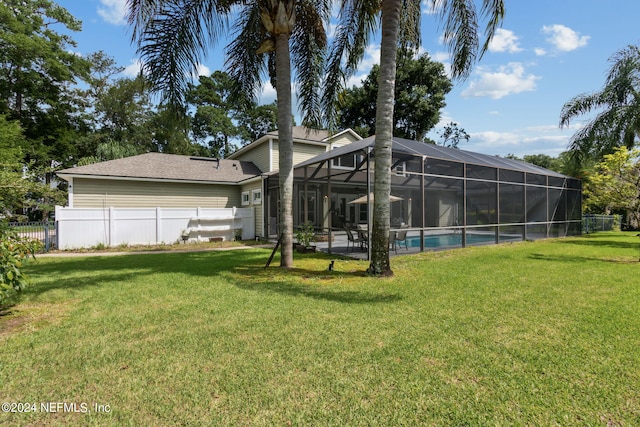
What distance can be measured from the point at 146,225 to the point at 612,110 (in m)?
22.6

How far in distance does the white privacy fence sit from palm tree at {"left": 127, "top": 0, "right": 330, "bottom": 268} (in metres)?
7.66

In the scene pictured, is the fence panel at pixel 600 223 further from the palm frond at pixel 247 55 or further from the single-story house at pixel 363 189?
the palm frond at pixel 247 55

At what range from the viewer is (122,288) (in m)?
6.11

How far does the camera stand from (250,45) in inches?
353

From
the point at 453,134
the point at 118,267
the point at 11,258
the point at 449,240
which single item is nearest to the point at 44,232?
the point at 118,267

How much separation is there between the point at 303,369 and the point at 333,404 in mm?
590

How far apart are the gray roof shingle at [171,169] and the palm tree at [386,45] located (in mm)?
9637

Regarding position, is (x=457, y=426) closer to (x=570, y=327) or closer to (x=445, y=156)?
(x=570, y=327)

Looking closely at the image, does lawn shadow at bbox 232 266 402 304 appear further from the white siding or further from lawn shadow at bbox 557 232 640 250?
lawn shadow at bbox 557 232 640 250

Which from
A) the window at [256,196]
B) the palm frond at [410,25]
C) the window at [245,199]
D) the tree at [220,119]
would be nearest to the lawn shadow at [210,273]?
the window at [256,196]

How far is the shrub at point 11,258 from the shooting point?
157 inches

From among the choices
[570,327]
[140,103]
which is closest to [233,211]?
[570,327]

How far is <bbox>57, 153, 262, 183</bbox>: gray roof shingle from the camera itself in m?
14.5

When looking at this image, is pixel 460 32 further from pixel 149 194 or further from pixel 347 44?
pixel 149 194
